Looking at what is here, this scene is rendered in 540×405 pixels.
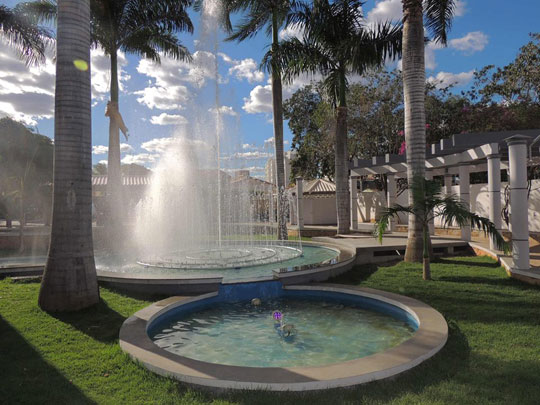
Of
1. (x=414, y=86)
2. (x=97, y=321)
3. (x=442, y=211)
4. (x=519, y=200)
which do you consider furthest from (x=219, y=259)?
(x=519, y=200)

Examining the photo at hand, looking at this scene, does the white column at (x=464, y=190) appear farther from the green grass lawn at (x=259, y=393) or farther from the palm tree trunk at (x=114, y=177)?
the palm tree trunk at (x=114, y=177)

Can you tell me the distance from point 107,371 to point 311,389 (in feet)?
7.73

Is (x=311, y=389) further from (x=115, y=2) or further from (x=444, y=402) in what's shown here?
(x=115, y=2)

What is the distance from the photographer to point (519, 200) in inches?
317

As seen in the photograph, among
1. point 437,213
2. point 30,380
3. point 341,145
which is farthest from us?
point 341,145

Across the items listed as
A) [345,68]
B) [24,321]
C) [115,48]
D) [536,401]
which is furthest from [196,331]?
[115,48]

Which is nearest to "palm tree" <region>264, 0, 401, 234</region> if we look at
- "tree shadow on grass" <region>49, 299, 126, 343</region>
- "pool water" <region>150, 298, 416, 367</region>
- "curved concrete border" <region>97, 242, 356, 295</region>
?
"curved concrete border" <region>97, 242, 356, 295</region>

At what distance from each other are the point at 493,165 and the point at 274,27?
31.9 feet

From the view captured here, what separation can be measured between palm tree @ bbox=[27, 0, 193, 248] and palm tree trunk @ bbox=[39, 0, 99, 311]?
8824mm

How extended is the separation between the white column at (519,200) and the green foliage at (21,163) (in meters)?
23.7

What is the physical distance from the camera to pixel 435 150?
14086 mm

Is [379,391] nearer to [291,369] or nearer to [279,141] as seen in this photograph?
[291,369]

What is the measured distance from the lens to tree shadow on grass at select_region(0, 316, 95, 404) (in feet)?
12.0

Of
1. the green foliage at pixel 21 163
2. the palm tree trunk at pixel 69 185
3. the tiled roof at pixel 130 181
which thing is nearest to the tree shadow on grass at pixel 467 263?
the palm tree trunk at pixel 69 185
